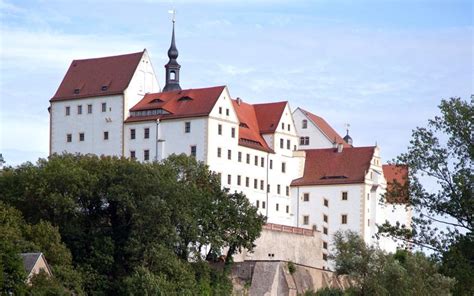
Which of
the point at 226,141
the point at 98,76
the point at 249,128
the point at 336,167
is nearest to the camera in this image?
the point at 226,141

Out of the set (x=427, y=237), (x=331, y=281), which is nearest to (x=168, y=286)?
(x=331, y=281)

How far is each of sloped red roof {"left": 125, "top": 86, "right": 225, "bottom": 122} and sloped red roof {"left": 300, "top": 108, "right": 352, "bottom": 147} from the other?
14.1 meters

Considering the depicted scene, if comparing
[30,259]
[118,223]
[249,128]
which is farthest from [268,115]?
[30,259]

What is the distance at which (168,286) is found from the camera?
67.6 meters

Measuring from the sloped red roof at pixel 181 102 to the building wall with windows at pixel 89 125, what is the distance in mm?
1409

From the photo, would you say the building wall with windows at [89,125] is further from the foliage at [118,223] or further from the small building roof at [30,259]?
the small building roof at [30,259]

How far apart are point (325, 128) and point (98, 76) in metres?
20.3

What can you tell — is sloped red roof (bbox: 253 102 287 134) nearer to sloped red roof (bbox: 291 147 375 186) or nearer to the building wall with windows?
sloped red roof (bbox: 291 147 375 186)

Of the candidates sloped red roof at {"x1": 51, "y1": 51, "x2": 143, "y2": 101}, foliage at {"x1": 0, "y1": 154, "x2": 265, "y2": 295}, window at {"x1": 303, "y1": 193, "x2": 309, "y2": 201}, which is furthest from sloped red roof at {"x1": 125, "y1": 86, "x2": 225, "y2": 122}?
foliage at {"x1": 0, "y1": 154, "x2": 265, "y2": 295}

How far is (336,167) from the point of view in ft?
333

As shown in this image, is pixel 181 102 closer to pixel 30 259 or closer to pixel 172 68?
pixel 172 68

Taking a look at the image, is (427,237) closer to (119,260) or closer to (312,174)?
(119,260)

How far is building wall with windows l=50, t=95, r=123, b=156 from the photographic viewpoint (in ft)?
312

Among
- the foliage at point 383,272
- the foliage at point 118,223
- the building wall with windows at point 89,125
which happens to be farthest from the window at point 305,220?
the foliage at point 118,223
